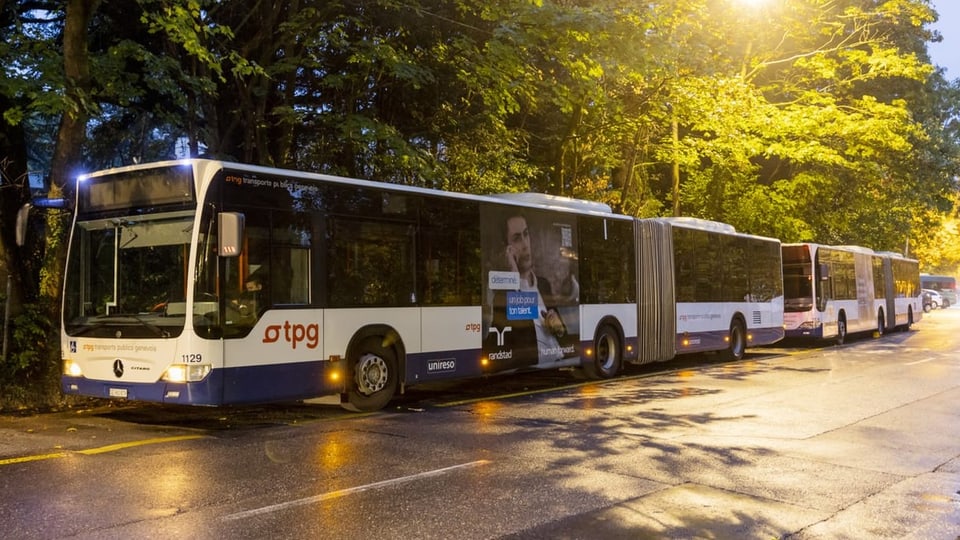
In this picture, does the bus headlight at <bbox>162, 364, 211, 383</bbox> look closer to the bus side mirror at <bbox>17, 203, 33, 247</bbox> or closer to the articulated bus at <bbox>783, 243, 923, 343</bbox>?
the bus side mirror at <bbox>17, 203, 33, 247</bbox>

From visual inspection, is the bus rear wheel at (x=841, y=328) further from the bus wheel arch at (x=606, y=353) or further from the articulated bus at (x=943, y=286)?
the articulated bus at (x=943, y=286)

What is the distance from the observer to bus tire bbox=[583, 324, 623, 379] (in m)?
15.5

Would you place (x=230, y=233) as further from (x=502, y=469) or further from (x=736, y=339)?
(x=736, y=339)

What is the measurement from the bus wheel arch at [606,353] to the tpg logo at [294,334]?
6565 mm

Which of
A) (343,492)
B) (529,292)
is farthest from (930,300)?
(343,492)

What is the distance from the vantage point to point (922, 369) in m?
17.1

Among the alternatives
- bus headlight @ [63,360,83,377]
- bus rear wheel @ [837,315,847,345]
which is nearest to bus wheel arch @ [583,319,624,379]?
bus headlight @ [63,360,83,377]

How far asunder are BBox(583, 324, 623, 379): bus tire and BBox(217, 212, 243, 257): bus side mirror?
26.9ft

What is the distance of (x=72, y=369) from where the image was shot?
32.3ft

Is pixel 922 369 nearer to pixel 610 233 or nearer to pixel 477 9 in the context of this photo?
pixel 610 233

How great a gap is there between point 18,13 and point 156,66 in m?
3.90

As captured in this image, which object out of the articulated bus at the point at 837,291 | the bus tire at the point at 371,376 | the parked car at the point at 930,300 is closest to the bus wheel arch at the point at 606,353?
the bus tire at the point at 371,376

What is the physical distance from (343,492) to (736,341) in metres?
16.0

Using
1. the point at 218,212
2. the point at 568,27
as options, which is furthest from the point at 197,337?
the point at 568,27
